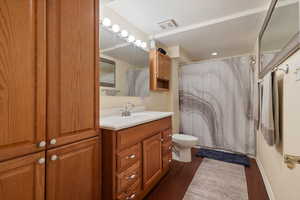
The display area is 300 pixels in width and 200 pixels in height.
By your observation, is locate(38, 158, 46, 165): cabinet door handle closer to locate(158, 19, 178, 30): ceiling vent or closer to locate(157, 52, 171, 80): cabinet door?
locate(157, 52, 171, 80): cabinet door

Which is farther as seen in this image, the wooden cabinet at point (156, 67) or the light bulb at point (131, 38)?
the wooden cabinet at point (156, 67)

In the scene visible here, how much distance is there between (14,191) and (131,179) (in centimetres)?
83

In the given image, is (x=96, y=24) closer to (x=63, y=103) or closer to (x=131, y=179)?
(x=63, y=103)

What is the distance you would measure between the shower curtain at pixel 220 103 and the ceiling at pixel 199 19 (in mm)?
473

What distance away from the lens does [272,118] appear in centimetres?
119

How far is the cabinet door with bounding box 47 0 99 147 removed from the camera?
31.1 inches

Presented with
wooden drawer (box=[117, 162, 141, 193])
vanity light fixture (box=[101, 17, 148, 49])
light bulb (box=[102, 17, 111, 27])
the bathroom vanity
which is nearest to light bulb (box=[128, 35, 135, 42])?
vanity light fixture (box=[101, 17, 148, 49])

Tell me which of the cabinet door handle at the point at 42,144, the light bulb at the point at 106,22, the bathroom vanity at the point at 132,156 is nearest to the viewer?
the cabinet door handle at the point at 42,144

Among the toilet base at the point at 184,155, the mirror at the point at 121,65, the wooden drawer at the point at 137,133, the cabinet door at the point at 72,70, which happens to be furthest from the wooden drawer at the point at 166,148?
the cabinet door at the point at 72,70

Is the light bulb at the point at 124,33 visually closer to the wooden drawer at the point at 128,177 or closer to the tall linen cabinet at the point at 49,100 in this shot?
the tall linen cabinet at the point at 49,100

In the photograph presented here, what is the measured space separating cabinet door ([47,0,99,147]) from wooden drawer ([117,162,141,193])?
0.45 m

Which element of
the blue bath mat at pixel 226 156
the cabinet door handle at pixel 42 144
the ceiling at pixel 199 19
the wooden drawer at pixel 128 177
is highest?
the ceiling at pixel 199 19

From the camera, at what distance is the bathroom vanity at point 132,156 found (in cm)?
111

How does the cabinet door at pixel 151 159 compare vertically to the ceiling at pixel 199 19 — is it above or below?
below
